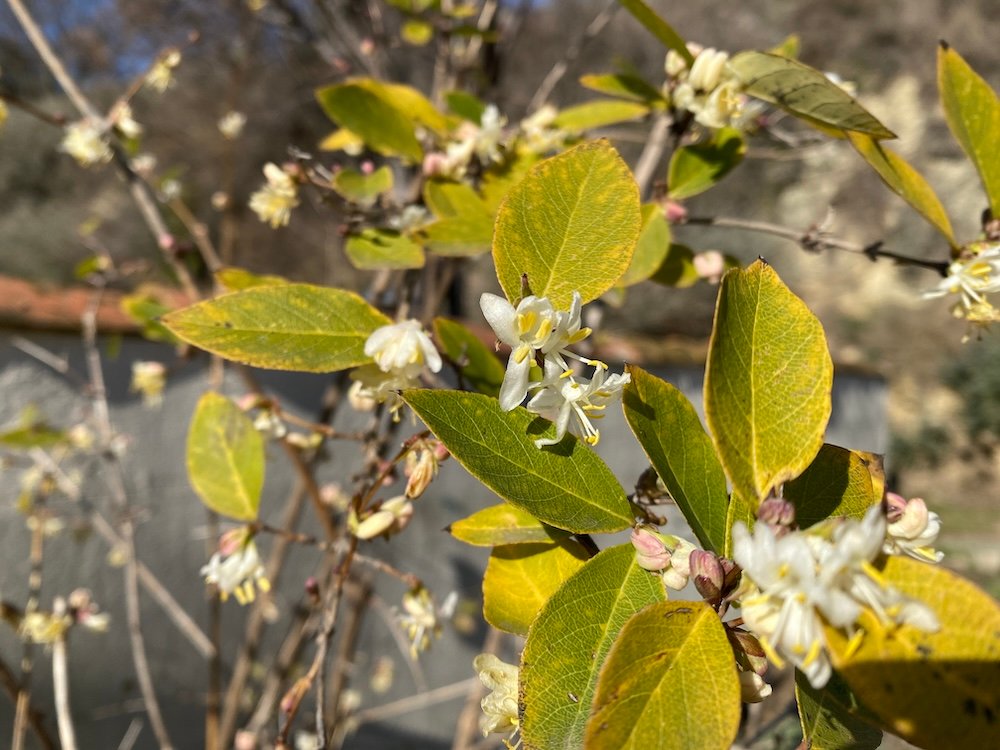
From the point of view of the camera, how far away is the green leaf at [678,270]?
2.45 feet

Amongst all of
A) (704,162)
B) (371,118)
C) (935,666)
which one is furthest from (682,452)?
(371,118)

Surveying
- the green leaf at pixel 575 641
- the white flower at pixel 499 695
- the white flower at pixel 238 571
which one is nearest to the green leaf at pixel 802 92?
the green leaf at pixel 575 641

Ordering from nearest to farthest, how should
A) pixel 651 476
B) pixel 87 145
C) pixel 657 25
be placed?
pixel 651 476
pixel 657 25
pixel 87 145

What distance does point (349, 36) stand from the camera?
4.89ft

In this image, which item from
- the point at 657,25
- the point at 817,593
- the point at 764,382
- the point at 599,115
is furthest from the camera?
the point at 599,115

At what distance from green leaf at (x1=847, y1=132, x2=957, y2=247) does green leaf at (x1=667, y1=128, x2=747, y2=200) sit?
5.3 inches

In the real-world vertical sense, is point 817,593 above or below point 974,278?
above

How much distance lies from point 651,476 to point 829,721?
0.63 ft

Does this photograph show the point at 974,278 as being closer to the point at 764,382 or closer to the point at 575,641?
the point at 764,382

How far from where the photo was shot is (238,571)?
0.63 meters

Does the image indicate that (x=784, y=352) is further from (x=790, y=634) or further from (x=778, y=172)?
(x=778, y=172)

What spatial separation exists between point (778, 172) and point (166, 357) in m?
9.62

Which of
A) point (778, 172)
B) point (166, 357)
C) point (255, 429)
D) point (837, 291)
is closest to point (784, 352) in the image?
point (255, 429)

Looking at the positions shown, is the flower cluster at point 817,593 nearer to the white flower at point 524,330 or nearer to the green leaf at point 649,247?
the white flower at point 524,330
